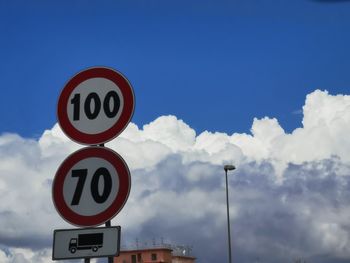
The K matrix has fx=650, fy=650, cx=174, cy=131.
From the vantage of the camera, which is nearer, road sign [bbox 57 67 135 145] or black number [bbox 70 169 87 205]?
black number [bbox 70 169 87 205]

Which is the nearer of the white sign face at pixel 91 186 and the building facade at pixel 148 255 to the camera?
the white sign face at pixel 91 186

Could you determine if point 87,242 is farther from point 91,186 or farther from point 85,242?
point 91,186

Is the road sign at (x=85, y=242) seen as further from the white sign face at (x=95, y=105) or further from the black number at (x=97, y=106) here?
the black number at (x=97, y=106)

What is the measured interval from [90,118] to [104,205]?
0.71 m

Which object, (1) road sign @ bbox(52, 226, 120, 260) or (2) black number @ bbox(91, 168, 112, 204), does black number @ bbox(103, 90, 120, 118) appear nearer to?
(2) black number @ bbox(91, 168, 112, 204)

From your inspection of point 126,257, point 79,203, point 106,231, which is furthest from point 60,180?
point 126,257

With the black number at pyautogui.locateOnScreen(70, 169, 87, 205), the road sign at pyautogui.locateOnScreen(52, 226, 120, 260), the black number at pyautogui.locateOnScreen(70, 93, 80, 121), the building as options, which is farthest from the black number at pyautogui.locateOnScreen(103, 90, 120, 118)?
the building

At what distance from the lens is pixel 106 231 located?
467cm

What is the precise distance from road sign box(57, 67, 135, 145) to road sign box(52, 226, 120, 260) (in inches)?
26.6

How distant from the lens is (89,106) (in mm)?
5000

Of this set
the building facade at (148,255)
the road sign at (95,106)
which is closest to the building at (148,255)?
the building facade at (148,255)

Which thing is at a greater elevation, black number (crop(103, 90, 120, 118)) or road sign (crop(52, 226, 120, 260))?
black number (crop(103, 90, 120, 118))

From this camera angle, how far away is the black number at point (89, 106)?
4.97m

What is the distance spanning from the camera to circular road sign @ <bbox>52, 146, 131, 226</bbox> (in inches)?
185
